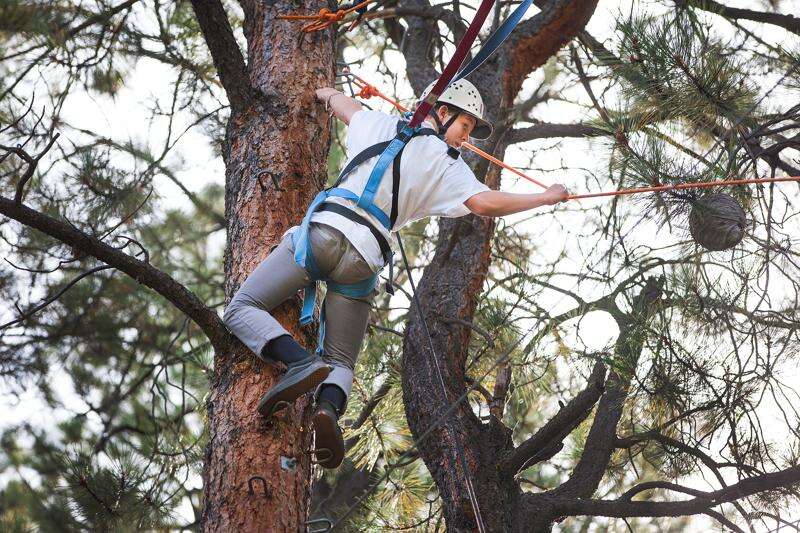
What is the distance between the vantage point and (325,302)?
2389 mm

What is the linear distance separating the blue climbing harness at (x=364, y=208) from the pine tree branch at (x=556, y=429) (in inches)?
39.9

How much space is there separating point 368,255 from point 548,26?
7.23 feet

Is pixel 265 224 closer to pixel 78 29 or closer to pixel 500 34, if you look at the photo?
pixel 500 34

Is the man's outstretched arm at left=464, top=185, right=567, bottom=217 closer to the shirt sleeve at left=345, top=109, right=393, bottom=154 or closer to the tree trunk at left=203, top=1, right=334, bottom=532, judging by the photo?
the shirt sleeve at left=345, top=109, right=393, bottom=154

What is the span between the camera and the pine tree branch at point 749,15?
11.9 feet

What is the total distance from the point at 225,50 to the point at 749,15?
94.1 inches

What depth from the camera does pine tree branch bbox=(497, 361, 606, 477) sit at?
3.06m

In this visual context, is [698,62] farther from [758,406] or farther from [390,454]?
[390,454]

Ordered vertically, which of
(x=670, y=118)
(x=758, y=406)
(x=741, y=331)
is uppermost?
(x=670, y=118)

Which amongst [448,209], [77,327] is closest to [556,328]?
[448,209]

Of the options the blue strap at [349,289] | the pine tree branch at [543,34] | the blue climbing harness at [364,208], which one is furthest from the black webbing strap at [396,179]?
the pine tree branch at [543,34]

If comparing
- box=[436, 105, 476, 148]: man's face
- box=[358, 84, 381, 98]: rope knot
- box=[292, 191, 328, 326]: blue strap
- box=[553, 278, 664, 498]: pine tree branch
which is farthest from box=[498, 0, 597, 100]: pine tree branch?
box=[292, 191, 328, 326]: blue strap

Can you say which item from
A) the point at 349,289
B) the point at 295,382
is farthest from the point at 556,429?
the point at 295,382

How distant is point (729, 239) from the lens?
2920 mm
